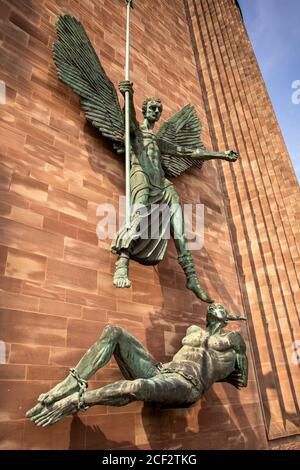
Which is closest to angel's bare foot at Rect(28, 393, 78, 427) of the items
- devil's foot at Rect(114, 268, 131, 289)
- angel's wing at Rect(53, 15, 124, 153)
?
devil's foot at Rect(114, 268, 131, 289)

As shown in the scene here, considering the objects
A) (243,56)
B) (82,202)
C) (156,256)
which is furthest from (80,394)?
(243,56)

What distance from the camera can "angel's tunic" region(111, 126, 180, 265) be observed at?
140 inches

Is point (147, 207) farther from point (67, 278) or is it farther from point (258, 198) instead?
point (258, 198)

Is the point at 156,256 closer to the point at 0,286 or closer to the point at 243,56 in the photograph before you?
the point at 0,286

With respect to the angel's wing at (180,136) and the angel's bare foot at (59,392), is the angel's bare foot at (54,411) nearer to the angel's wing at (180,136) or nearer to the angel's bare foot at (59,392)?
the angel's bare foot at (59,392)

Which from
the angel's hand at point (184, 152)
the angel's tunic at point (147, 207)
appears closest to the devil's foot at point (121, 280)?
the angel's tunic at point (147, 207)

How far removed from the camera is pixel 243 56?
923cm

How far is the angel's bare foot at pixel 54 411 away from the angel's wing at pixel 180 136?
11.7 feet

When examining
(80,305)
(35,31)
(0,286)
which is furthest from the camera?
(35,31)

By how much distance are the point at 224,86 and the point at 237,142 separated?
5.46 feet

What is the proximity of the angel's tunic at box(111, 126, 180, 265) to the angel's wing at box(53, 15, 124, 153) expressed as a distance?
373 mm

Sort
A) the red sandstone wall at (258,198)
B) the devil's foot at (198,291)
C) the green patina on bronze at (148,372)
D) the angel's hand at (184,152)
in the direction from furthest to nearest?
the red sandstone wall at (258,198) → the angel's hand at (184,152) → the devil's foot at (198,291) → the green patina on bronze at (148,372)

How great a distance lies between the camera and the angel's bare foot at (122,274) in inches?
123
